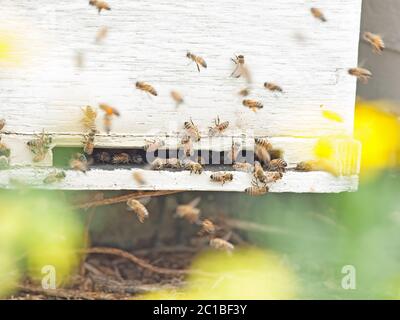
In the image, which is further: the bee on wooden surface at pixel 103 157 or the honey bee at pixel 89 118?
the bee on wooden surface at pixel 103 157

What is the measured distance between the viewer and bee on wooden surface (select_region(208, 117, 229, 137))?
2734mm

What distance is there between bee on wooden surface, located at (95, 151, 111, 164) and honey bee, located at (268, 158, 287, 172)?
2.28ft

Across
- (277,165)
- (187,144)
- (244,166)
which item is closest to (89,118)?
(187,144)

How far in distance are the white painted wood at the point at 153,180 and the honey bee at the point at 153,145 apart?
103 mm

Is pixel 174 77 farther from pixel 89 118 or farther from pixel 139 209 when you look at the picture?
pixel 139 209

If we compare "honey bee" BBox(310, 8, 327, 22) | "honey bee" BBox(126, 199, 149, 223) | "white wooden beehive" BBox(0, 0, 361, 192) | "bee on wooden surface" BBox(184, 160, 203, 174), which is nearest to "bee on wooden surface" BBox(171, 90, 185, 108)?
"white wooden beehive" BBox(0, 0, 361, 192)

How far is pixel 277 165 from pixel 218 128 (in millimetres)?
295

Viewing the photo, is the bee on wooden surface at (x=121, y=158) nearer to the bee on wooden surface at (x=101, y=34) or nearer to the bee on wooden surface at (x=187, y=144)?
the bee on wooden surface at (x=187, y=144)

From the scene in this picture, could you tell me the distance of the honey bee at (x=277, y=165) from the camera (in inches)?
109

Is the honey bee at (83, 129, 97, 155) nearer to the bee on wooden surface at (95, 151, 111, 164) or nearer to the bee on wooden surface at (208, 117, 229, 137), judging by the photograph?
the bee on wooden surface at (95, 151, 111, 164)

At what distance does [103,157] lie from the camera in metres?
2.83

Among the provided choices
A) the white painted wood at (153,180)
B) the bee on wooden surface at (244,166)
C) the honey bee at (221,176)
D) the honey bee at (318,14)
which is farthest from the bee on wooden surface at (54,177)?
the honey bee at (318,14)

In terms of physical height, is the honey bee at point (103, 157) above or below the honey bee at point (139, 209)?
above

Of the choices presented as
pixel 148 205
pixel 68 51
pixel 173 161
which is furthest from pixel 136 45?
pixel 148 205
